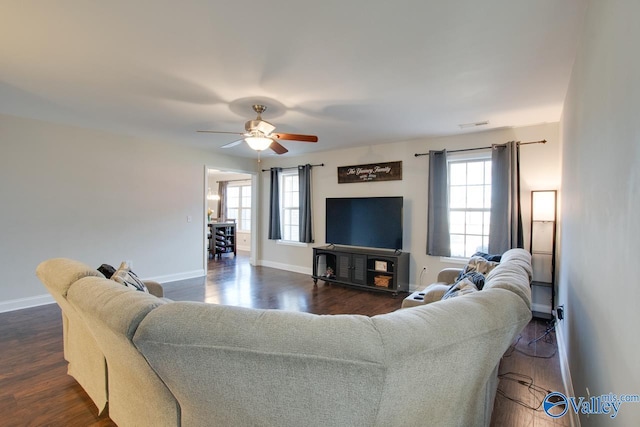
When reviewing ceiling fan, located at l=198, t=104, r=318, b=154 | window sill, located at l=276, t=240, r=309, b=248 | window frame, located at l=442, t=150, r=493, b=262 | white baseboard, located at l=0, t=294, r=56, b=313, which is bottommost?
white baseboard, located at l=0, t=294, r=56, b=313

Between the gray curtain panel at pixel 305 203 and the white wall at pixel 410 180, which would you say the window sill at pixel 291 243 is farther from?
the gray curtain panel at pixel 305 203

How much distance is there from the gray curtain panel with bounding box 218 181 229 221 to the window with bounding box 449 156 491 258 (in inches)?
295

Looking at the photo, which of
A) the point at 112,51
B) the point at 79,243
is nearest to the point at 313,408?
the point at 112,51

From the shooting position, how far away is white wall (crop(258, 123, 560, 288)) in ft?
12.6

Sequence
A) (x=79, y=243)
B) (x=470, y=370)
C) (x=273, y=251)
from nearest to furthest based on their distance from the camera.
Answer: (x=470, y=370), (x=79, y=243), (x=273, y=251)

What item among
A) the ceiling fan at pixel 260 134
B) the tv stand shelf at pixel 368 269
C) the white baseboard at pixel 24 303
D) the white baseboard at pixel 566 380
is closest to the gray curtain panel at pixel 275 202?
the tv stand shelf at pixel 368 269

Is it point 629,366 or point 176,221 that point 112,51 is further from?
point 176,221

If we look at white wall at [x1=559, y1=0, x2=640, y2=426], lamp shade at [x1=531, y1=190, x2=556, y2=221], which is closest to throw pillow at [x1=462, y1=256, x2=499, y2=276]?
white wall at [x1=559, y1=0, x2=640, y2=426]

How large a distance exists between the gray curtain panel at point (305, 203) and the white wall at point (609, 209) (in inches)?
178

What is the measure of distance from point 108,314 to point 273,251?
5582mm

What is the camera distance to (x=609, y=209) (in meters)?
1.19

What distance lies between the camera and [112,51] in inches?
86.7

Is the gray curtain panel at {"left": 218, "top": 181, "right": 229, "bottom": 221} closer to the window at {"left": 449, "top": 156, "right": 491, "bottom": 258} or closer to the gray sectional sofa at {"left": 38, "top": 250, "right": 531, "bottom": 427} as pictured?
the window at {"left": 449, "top": 156, "right": 491, "bottom": 258}

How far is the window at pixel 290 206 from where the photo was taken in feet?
21.5
